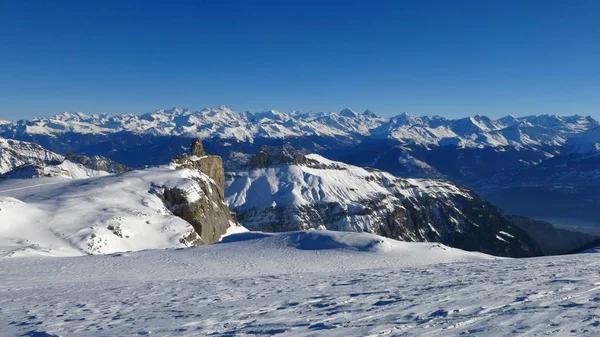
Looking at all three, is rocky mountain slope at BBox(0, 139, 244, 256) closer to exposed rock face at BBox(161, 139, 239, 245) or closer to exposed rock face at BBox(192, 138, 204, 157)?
exposed rock face at BBox(161, 139, 239, 245)

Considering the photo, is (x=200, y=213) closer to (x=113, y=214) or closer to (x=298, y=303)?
(x=113, y=214)

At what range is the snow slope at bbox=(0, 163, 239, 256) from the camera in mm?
44750

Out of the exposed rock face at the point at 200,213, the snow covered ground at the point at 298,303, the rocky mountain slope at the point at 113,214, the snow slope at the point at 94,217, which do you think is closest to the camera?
the snow covered ground at the point at 298,303

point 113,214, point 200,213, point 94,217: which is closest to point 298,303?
point 94,217

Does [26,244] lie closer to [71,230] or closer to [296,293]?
[71,230]

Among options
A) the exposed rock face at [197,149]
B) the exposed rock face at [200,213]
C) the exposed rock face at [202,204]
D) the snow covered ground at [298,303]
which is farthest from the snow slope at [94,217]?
the exposed rock face at [197,149]

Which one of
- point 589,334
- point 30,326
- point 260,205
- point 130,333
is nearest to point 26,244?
point 30,326

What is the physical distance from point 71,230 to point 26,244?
6.45 m

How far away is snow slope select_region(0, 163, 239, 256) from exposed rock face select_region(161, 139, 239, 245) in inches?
49.0

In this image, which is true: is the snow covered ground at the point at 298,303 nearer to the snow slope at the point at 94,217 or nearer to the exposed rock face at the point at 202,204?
the snow slope at the point at 94,217

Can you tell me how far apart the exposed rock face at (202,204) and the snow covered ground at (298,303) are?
113 feet

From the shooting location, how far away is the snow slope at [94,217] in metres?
44.8

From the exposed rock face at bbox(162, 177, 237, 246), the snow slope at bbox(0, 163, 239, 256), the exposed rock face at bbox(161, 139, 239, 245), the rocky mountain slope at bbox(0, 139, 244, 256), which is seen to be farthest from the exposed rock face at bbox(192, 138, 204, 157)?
the snow slope at bbox(0, 163, 239, 256)

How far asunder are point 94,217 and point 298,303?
4296 cm
